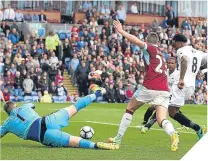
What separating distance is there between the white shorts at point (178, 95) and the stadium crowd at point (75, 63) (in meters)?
16.3

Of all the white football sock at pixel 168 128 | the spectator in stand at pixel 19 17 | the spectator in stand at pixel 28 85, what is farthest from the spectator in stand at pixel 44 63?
the white football sock at pixel 168 128

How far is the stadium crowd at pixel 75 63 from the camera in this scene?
1293 inches

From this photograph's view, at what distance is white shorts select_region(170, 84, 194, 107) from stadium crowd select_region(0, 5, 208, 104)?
16.3 meters

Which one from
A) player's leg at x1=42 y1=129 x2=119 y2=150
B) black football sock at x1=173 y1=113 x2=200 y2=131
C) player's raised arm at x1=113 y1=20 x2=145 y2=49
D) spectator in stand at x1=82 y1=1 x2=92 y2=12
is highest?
player's raised arm at x1=113 y1=20 x2=145 y2=49

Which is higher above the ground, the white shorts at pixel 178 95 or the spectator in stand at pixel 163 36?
the white shorts at pixel 178 95

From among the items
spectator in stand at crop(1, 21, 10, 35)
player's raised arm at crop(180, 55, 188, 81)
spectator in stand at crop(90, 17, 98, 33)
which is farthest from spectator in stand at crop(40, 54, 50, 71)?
player's raised arm at crop(180, 55, 188, 81)

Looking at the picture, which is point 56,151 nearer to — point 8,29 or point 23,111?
point 23,111

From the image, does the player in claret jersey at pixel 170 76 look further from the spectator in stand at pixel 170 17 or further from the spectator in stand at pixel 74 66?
the spectator in stand at pixel 170 17

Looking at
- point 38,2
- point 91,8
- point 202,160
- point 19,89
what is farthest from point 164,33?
point 202,160

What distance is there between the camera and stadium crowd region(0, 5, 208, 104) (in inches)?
1293

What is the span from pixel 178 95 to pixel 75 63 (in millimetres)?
19547

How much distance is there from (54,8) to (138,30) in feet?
17.3

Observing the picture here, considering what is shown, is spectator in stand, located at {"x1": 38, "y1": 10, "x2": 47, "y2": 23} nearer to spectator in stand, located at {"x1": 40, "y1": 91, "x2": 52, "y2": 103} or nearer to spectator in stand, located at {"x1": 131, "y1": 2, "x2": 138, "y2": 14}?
spectator in stand, located at {"x1": 40, "y1": 91, "x2": 52, "y2": 103}

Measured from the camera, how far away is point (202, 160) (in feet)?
24.7
